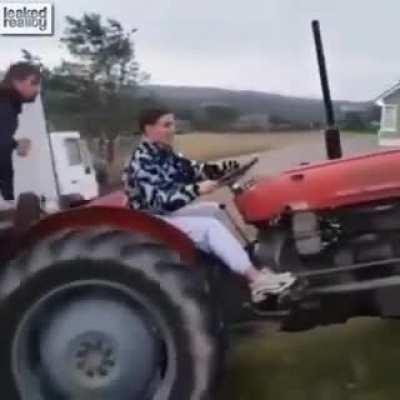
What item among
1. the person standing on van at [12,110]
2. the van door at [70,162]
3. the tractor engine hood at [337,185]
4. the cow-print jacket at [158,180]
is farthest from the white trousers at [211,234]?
the person standing on van at [12,110]

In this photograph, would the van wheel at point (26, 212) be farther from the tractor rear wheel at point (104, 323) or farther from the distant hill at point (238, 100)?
the distant hill at point (238, 100)

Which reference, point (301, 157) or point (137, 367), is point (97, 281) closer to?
point (137, 367)

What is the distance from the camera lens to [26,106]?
Result: 530 centimetres

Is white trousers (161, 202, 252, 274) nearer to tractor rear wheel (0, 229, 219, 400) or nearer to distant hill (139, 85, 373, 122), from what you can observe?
tractor rear wheel (0, 229, 219, 400)

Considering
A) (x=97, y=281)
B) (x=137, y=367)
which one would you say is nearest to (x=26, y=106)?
(x=97, y=281)

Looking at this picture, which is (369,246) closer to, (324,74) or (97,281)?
(324,74)

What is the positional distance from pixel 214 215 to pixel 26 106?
0.77m

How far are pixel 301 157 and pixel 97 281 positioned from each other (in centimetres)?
87

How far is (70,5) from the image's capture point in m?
5.24

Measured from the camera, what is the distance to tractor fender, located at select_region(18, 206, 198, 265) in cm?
523

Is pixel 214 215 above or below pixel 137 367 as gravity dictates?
above

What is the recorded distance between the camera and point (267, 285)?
5344 millimetres

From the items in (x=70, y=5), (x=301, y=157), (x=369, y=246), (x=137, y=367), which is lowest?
(x=137, y=367)

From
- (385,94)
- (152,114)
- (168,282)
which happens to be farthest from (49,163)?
(385,94)
